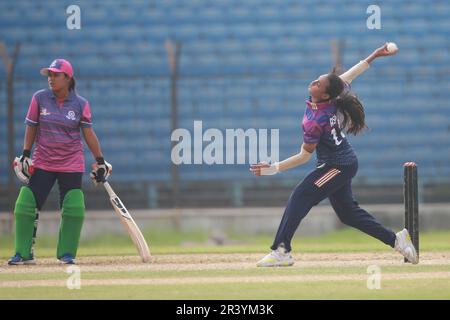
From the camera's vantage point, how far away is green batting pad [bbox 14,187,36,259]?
33.7 ft

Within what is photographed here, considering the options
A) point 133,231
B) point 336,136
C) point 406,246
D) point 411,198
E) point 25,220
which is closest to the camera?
point 336,136

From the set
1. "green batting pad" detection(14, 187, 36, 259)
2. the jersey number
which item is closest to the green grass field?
"green batting pad" detection(14, 187, 36, 259)

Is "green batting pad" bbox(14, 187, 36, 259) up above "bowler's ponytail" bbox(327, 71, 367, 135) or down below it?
below

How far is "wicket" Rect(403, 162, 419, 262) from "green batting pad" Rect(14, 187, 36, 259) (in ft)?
10.7

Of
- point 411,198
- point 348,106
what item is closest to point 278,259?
point 411,198

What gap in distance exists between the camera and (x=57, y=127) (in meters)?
10.1

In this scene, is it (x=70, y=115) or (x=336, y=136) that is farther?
(x=70, y=115)

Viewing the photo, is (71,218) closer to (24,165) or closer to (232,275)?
(24,165)


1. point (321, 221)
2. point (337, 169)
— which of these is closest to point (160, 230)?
point (321, 221)

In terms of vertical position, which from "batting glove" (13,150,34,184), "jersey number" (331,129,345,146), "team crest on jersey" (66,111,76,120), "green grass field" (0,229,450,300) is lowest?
"green grass field" (0,229,450,300)

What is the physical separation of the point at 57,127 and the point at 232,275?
218cm

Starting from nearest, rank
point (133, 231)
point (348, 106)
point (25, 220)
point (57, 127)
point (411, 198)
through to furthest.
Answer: point (348, 106) → point (411, 198) → point (57, 127) → point (25, 220) → point (133, 231)

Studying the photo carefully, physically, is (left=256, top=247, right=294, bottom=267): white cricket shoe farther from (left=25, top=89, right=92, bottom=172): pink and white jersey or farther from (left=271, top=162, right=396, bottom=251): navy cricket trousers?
(left=25, top=89, right=92, bottom=172): pink and white jersey
